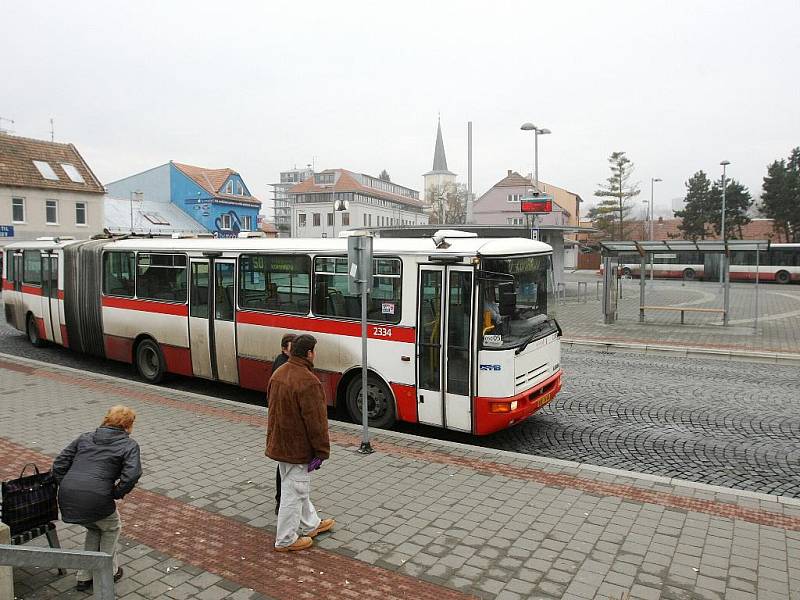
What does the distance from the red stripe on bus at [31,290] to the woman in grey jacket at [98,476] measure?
13.1 meters

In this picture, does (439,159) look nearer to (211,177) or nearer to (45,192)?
(211,177)

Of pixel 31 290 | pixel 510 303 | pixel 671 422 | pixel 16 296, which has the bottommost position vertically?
pixel 671 422

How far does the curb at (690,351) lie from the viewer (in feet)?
51.2

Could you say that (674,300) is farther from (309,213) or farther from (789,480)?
(309,213)

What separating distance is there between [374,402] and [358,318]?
1200 mm

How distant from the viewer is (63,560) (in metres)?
3.38

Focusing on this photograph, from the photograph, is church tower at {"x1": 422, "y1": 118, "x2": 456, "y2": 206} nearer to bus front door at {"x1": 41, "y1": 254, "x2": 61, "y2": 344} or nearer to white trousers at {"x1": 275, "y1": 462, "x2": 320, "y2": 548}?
bus front door at {"x1": 41, "y1": 254, "x2": 61, "y2": 344}

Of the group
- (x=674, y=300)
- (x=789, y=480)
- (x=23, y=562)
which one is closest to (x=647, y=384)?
(x=789, y=480)

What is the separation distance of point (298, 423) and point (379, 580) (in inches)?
52.6

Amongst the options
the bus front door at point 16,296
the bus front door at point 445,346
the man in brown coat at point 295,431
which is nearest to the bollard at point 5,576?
the man in brown coat at point 295,431

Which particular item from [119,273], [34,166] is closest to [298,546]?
[119,273]

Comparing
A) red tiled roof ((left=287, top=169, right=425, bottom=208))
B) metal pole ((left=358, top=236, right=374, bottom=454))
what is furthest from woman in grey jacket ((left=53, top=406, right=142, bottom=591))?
red tiled roof ((left=287, top=169, right=425, bottom=208))

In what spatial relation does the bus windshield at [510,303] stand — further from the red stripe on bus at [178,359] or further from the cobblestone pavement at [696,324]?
the cobblestone pavement at [696,324]

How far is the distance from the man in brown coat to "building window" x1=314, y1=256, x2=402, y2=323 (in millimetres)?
3570
